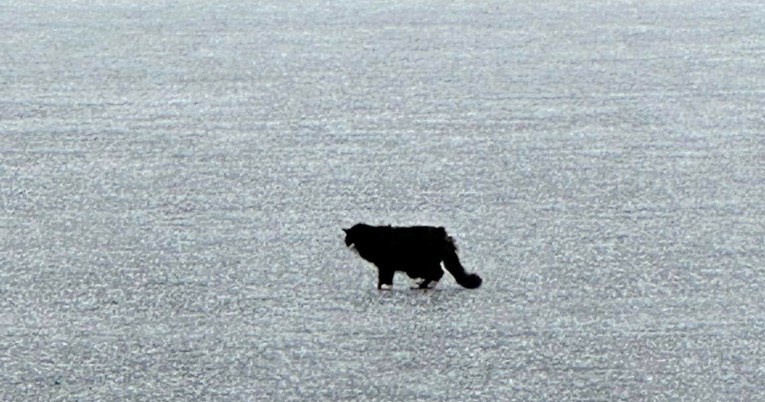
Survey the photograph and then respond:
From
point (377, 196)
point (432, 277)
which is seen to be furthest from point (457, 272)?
point (377, 196)

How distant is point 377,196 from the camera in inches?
61.8

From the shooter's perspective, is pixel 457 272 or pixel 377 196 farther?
pixel 377 196

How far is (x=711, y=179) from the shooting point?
1.62 metres

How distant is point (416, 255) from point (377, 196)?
0.24m

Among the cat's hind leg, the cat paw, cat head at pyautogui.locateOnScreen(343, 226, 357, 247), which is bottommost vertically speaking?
the cat paw

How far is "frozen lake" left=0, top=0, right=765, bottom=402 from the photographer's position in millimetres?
1213

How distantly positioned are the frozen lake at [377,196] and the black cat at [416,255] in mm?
19

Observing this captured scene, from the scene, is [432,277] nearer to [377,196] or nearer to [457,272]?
[457,272]

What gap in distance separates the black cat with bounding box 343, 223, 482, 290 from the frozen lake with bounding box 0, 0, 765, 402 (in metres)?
0.02

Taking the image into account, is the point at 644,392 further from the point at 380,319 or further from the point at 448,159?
the point at 448,159

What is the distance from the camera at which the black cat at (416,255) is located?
52.7 inches

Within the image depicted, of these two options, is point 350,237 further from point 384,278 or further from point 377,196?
point 377,196

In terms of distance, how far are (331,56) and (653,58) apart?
457 mm

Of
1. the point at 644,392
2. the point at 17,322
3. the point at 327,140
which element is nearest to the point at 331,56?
the point at 327,140
